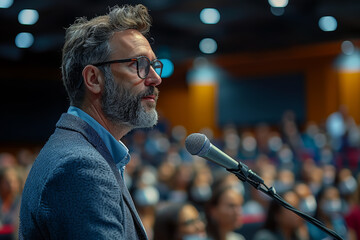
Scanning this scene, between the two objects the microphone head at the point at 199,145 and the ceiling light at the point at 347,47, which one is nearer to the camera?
the microphone head at the point at 199,145

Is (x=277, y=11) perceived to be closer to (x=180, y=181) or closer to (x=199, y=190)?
(x=180, y=181)

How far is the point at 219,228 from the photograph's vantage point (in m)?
3.31

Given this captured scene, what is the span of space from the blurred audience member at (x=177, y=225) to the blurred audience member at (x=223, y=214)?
531mm

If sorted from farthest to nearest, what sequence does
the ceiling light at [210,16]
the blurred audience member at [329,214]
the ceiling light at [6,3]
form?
1. the ceiling light at [210,16]
2. the ceiling light at [6,3]
3. the blurred audience member at [329,214]

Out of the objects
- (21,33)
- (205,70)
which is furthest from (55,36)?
(205,70)

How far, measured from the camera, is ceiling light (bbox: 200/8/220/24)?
9.84 meters

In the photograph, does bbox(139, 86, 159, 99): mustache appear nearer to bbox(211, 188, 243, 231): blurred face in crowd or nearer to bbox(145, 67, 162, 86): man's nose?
bbox(145, 67, 162, 86): man's nose

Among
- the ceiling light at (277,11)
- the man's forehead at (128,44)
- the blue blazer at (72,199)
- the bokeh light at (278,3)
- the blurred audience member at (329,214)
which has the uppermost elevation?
the bokeh light at (278,3)

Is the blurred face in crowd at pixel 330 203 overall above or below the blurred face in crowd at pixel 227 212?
below

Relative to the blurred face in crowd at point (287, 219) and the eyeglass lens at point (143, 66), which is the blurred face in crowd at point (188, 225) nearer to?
the blurred face in crowd at point (287, 219)

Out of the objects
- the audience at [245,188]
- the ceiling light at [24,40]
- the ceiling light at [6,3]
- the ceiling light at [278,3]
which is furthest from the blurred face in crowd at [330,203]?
the ceiling light at [24,40]

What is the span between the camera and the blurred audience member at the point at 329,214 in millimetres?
4723

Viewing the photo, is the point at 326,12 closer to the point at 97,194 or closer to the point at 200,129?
the point at 200,129

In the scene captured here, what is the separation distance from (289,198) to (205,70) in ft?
40.3
